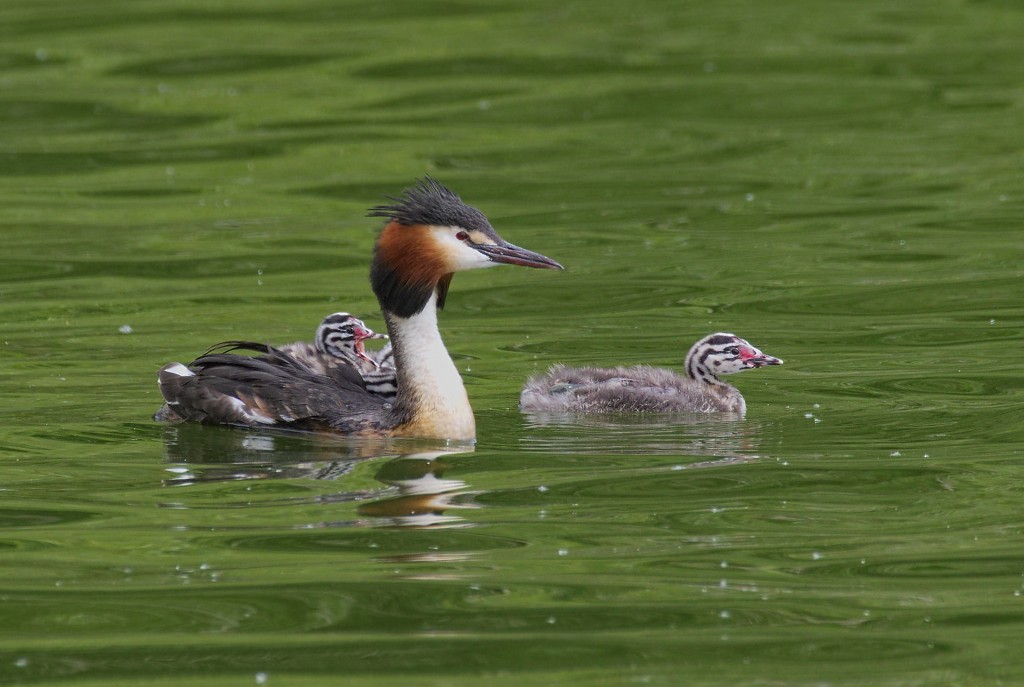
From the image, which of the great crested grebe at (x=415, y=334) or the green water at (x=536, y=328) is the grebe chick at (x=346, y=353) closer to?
the green water at (x=536, y=328)

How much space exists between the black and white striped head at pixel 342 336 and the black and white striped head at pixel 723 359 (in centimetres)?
184

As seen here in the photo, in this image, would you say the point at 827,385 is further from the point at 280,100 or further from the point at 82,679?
the point at 280,100

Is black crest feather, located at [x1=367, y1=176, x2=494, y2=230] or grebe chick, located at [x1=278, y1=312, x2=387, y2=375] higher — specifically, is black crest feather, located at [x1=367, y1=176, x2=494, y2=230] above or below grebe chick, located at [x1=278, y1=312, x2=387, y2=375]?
above

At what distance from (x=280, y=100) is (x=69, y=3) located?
5146 mm

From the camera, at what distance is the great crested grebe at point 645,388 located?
10.5 metres

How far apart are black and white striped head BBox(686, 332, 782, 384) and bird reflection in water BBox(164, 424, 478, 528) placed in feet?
5.35

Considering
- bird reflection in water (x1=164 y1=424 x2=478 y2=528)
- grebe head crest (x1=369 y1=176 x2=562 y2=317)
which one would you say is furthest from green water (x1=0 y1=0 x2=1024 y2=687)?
grebe head crest (x1=369 y1=176 x2=562 y2=317)

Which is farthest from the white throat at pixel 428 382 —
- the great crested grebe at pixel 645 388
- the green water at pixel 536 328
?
the great crested grebe at pixel 645 388

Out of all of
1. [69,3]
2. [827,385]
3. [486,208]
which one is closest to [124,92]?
[69,3]

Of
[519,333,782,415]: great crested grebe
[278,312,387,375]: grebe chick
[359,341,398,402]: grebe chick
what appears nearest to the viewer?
[519,333,782,415]: great crested grebe

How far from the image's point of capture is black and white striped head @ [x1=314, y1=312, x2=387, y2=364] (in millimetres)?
11352

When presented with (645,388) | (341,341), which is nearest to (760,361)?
(645,388)

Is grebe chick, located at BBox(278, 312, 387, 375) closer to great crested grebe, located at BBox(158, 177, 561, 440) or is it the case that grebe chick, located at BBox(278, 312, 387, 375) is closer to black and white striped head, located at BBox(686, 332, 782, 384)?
great crested grebe, located at BBox(158, 177, 561, 440)

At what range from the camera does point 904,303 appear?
42.9ft
